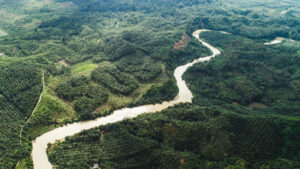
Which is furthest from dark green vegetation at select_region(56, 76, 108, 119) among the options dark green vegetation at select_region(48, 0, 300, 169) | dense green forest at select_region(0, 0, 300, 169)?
dark green vegetation at select_region(48, 0, 300, 169)

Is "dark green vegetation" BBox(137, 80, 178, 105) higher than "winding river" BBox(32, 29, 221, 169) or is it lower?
higher

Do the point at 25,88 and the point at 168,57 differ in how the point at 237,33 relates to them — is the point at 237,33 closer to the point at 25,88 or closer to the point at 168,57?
the point at 168,57

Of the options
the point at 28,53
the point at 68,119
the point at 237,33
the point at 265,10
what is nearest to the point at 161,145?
the point at 68,119

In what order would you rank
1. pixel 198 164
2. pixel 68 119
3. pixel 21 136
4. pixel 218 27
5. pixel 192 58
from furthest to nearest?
pixel 218 27 < pixel 192 58 < pixel 68 119 < pixel 21 136 < pixel 198 164

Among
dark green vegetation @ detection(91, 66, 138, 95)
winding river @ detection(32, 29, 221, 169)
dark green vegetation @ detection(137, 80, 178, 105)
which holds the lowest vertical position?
winding river @ detection(32, 29, 221, 169)

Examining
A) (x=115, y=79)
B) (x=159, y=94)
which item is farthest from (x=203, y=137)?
(x=115, y=79)

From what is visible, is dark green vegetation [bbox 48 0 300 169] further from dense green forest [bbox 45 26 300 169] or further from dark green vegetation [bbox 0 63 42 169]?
dark green vegetation [bbox 0 63 42 169]

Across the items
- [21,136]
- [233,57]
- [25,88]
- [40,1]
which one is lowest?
[21,136]
